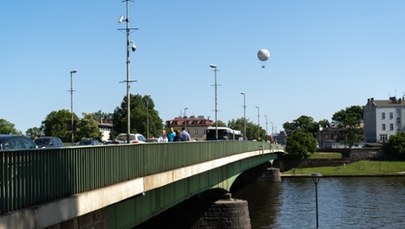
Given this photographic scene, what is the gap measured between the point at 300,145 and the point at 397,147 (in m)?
20.8

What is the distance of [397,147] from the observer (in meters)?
133

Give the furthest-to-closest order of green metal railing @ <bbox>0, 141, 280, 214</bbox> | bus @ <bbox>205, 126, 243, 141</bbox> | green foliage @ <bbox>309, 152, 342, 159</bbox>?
green foliage @ <bbox>309, 152, 342, 159</bbox>, bus @ <bbox>205, 126, 243, 141</bbox>, green metal railing @ <bbox>0, 141, 280, 214</bbox>

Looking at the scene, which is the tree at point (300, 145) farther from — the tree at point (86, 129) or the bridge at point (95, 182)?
the bridge at point (95, 182)

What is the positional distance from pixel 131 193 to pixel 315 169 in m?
114

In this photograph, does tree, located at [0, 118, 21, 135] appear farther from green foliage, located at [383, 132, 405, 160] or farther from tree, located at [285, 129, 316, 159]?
green foliage, located at [383, 132, 405, 160]

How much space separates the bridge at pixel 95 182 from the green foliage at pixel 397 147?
11040 centimetres

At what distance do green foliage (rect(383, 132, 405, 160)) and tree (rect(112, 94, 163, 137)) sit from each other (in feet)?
194

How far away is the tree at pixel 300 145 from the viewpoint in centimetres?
13425

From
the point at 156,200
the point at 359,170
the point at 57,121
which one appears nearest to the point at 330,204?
the point at 156,200

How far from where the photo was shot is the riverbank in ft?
386

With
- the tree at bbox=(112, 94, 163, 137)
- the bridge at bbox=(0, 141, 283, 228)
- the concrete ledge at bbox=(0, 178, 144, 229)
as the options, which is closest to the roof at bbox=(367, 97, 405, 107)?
the tree at bbox=(112, 94, 163, 137)

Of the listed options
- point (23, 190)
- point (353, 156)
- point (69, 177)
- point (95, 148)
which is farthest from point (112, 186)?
point (353, 156)

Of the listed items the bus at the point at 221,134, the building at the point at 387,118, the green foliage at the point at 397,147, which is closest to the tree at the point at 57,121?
the bus at the point at 221,134

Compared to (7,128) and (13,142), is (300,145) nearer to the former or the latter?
(7,128)
